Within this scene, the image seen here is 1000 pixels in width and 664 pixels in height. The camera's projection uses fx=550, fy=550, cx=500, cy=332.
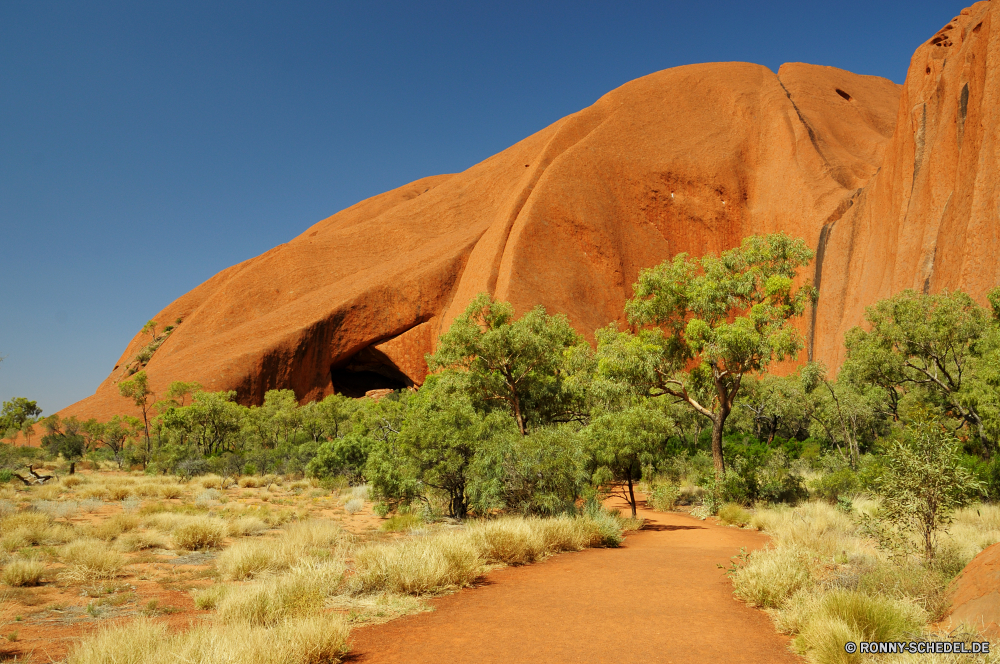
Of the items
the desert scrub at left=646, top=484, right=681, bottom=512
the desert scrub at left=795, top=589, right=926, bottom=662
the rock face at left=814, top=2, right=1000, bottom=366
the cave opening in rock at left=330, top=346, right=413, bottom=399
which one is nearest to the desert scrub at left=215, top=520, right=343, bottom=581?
the desert scrub at left=795, top=589, right=926, bottom=662

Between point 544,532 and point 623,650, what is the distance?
4.70 m

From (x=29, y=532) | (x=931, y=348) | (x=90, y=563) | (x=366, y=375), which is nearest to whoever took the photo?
(x=90, y=563)

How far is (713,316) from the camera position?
1725cm

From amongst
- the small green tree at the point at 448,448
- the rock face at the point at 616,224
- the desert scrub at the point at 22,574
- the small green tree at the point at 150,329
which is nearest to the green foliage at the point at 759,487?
the small green tree at the point at 448,448

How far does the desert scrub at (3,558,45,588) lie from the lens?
7273 mm

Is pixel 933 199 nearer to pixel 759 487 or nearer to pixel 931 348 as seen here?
pixel 931 348

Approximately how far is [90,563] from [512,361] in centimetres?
1237

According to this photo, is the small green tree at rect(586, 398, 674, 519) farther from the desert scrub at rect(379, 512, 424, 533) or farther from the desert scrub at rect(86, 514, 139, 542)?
the desert scrub at rect(86, 514, 139, 542)

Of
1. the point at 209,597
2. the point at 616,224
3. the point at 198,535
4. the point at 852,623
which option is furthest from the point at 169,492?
the point at 616,224

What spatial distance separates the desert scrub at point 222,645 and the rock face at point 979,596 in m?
5.33

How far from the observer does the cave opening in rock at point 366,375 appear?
2005 inches

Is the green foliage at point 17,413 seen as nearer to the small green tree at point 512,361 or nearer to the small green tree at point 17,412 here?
the small green tree at point 17,412

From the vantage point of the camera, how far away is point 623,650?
17.0 ft

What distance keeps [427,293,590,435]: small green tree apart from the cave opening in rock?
31574 mm
